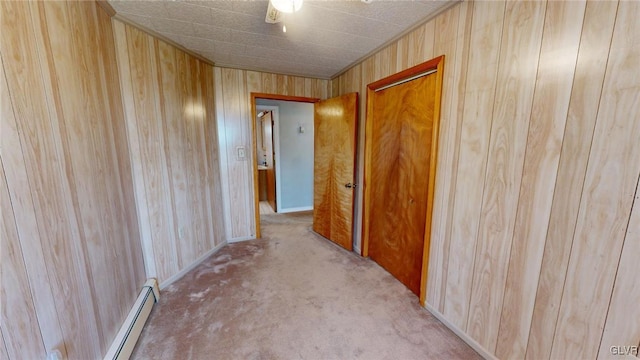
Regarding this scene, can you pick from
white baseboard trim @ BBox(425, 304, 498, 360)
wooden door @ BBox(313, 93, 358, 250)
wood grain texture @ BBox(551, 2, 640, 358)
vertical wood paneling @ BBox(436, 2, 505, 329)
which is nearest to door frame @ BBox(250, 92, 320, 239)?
wooden door @ BBox(313, 93, 358, 250)

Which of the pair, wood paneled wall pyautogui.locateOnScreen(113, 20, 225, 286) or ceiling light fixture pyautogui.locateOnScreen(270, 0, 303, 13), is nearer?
ceiling light fixture pyautogui.locateOnScreen(270, 0, 303, 13)

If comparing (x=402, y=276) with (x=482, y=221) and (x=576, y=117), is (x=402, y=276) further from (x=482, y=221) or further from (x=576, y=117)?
(x=576, y=117)

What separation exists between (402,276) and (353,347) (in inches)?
36.4

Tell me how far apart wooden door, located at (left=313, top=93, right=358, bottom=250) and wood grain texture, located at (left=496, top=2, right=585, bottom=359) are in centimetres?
170

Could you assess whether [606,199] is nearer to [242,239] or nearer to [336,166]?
[336,166]

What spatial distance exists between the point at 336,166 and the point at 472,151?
1.74 m

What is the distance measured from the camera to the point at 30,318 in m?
0.93

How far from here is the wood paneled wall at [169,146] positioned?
6.20ft

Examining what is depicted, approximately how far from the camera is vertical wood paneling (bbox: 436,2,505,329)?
1.36 metres

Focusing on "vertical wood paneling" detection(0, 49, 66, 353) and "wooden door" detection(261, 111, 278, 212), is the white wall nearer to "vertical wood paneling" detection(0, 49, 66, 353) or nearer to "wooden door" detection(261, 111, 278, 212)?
"wooden door" detection(261, 111, 278, 212)

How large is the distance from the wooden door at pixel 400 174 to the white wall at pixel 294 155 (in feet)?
7.50

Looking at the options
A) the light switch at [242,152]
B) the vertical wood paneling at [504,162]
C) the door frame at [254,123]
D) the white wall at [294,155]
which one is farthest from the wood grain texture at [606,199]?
the white wall at [294,155]

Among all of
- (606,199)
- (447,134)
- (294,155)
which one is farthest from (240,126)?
(606,199)

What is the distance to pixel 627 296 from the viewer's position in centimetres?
92
